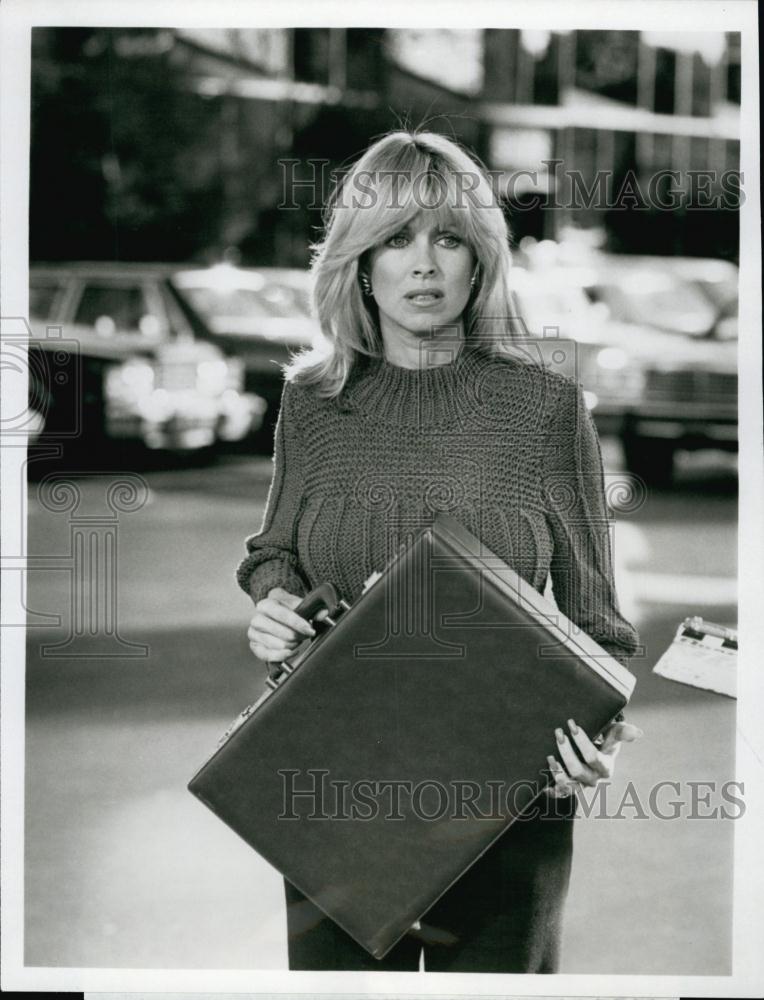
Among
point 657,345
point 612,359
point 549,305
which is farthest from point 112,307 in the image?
point 657,345

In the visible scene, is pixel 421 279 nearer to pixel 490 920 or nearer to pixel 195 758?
pixel 195 758

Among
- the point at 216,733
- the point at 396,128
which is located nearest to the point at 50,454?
the point at 216,733

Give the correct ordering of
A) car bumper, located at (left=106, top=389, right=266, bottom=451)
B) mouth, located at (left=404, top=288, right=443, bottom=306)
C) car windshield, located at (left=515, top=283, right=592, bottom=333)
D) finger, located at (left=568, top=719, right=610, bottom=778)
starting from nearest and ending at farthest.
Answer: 1. finger, located at (left=568, top=719, right=610, bottom=778)
2. mouth, located at (left=404, top=288, right=443, bottom=306)
3. car windshield, located at (left=515, top=283, right=592, bottom=333)
4. car bumper, located at (left=106, top=389, right=266, bottom=451)

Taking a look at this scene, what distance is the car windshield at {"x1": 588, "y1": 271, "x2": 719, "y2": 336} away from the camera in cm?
212

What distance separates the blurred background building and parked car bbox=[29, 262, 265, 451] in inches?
2.7

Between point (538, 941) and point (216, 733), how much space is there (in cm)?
77

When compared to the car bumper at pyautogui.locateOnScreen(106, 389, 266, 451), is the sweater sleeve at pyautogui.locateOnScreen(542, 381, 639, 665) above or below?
below

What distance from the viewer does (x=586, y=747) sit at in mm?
1776

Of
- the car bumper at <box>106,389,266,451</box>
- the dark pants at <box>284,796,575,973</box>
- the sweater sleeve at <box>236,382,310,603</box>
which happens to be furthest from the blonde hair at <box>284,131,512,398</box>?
the dark pants at <box>284,796,575,973</box>

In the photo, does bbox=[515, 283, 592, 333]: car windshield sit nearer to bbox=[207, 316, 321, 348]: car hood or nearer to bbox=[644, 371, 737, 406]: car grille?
bbox=[644, 371, 737, 406]: car grille

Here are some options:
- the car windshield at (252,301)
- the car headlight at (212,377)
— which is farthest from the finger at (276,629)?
the car windshield at (252,301)

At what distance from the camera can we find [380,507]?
1885mm

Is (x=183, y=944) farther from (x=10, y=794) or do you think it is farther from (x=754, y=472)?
(x=754, y=472)

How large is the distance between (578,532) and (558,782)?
453 mm
